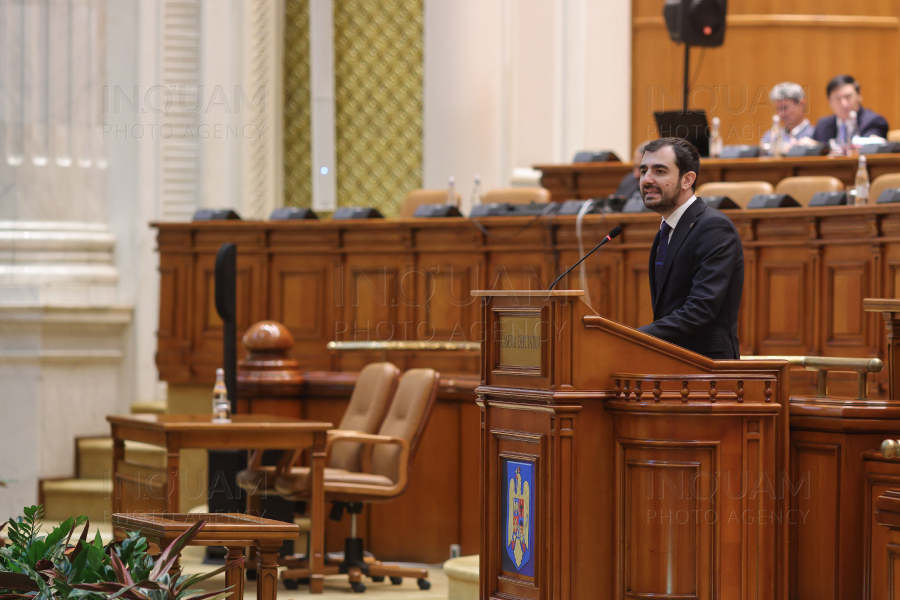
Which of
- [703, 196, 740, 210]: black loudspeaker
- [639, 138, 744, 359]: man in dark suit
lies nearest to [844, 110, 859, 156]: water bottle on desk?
[703, 196, 740, 210]: black loudspeaker

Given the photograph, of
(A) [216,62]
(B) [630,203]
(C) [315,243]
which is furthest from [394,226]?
(A) [216,62]

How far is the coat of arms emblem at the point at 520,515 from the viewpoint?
11.7 ft

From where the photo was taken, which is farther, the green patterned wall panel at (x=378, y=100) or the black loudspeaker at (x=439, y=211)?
the green patterned wall panel at (x=378, y=100)

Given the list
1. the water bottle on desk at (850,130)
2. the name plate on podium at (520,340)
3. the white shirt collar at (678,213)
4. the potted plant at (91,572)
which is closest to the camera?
the potted plant at (91,572)

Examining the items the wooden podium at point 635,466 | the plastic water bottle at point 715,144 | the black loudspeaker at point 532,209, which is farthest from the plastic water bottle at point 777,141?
the wooden podium at point 635,466

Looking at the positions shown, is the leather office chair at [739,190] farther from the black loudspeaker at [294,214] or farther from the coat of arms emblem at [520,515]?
the coat of arms emblem at [520,515]

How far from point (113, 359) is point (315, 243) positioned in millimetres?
2111

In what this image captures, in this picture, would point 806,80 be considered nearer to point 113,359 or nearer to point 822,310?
point 822,310

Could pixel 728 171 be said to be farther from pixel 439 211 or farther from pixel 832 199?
pixel 439 211

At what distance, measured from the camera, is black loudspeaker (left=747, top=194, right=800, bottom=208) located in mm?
6504

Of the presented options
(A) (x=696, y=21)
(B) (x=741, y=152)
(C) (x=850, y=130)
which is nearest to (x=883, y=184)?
(B) (x=741, y=152)

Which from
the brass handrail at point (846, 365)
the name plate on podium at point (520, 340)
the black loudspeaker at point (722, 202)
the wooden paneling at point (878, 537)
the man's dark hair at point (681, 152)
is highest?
the black loudspeaker at point (722, 202)

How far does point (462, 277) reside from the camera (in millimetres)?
7105

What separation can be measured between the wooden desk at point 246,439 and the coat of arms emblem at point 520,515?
2.05 meters
